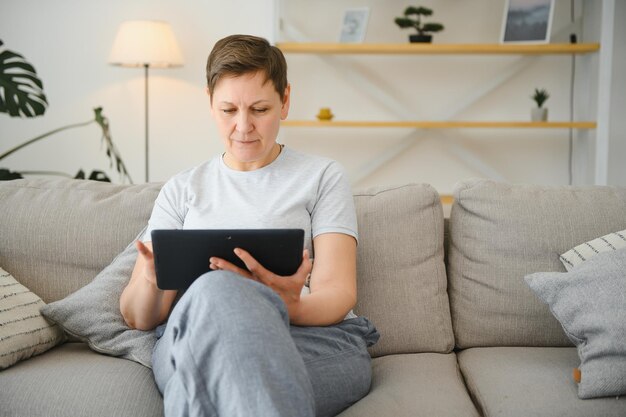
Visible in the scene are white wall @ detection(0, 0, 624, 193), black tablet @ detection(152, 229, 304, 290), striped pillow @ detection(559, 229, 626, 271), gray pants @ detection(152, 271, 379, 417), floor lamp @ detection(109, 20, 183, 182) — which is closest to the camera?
gray pants @ detection(152, 271, 379, 417)

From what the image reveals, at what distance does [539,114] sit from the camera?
12.8ft

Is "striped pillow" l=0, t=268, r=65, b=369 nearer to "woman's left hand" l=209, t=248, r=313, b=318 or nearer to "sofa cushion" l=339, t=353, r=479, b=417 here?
"woman's left hand" l=209, t=248, r=313, b=318

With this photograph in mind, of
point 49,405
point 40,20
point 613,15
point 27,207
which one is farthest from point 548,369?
point 40,20

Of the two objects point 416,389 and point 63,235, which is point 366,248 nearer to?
point 416,389

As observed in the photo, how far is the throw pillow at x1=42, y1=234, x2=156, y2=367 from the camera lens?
5.41 feet

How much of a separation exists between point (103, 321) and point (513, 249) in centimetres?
100

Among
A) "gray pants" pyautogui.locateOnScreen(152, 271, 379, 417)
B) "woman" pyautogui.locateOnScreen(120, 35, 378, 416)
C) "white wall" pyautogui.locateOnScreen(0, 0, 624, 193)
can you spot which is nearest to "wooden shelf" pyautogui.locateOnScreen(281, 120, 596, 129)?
"white wall" pyautogui.locateOnScreen(0, 0, 624, 193)

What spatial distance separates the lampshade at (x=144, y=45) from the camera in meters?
3.68

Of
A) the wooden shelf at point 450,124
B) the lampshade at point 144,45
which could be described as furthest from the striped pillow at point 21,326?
the wooden shelf at point 450,124

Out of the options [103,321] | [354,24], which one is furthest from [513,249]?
[354,24]

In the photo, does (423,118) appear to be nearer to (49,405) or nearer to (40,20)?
(40,20)

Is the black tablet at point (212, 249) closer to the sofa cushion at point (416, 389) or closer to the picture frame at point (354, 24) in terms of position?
the sofa cushion at point (416, 389)

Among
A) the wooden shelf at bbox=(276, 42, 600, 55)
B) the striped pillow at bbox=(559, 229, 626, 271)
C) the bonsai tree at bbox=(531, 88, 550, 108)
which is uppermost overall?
the wooden shelf at bbox=(276, 42, 600, 55)

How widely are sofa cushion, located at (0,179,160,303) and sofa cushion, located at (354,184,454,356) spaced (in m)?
0.58
